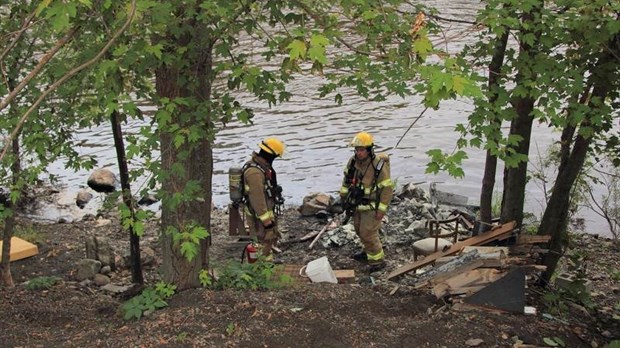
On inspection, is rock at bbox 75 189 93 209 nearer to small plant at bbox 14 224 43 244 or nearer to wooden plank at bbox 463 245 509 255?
small plant at bbox 14 224 43 244

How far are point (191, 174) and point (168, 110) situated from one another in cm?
136

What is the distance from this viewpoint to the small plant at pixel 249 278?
17.9ft

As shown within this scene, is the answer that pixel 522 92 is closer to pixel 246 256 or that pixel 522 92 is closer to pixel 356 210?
pixel 356 210

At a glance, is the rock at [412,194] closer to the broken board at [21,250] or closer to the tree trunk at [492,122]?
the tree trunk at [492,122]

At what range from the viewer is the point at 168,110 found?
3.79m

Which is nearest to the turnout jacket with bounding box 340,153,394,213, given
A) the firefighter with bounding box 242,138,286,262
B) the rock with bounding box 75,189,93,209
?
the firefighter with bounding box 242,138,286,262

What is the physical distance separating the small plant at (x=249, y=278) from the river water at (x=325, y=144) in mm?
6621

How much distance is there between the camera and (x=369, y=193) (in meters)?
8.34

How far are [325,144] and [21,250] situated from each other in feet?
28.6

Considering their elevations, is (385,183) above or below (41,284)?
above

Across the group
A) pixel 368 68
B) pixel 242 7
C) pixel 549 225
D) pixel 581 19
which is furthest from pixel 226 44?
pixel 549 225

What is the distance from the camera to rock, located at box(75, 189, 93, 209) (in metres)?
13.5

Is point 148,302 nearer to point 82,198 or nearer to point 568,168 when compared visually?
point 568,168

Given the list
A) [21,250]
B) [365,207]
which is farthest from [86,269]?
[365,207]
